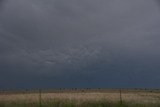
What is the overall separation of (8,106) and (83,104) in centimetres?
442

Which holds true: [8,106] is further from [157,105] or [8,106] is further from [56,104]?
[157,105]

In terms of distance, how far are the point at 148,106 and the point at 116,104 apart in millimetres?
1800

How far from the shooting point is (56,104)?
18609 mm

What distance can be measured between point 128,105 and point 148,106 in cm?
112

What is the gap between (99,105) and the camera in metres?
17.7

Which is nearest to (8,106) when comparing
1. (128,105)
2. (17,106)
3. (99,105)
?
(17,106)

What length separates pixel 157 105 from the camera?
58.3 ft

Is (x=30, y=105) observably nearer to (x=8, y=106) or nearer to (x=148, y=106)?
(x=8, y=106)

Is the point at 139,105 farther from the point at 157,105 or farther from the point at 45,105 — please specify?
the point at 45,105

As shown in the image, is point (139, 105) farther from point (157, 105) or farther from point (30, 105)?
point (30, 105)

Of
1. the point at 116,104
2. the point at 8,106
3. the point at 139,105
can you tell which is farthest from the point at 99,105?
the point at 8,106

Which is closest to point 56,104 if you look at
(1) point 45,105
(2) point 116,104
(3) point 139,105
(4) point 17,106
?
(1) point 45,105

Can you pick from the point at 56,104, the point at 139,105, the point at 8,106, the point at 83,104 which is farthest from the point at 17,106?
the point at 139,105

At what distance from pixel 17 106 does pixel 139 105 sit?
23.4ft
